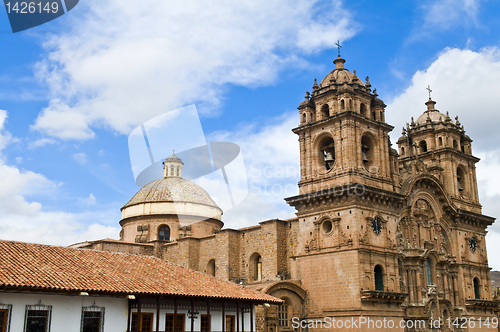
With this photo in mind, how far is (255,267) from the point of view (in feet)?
120

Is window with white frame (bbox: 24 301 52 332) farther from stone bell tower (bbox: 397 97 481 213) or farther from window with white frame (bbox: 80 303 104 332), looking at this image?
stone bell tower (bbox: 397 97 481 213)

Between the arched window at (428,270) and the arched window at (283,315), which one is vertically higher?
the arched window at (428,270)

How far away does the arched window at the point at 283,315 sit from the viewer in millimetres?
31141

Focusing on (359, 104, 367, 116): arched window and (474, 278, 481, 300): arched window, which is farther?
(474, 278, 481, 300): arched window

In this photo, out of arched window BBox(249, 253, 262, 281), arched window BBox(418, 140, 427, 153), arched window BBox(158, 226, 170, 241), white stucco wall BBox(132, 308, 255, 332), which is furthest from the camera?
arched window BBox(158, 226, 170, 241)

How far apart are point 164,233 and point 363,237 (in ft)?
65.5

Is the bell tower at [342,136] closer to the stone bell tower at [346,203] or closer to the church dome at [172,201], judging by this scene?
the stone bell tower at [346,203]

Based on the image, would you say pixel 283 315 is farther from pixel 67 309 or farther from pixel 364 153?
pixel 67 309

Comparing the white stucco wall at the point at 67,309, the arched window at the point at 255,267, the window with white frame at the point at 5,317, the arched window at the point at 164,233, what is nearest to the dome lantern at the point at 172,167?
the arched window at the point at 164,233

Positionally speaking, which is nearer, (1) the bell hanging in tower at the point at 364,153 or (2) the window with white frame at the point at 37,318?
(2) the window with white frame at the point at 37,318

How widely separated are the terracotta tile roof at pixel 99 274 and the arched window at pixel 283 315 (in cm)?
397

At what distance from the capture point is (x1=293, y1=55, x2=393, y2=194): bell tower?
32344 mm

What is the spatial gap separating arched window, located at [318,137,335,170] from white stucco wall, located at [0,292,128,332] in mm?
16019

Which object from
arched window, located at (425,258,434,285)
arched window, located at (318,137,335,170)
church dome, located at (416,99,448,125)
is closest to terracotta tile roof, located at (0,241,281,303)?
arched window, located at (318,137,335,170)
